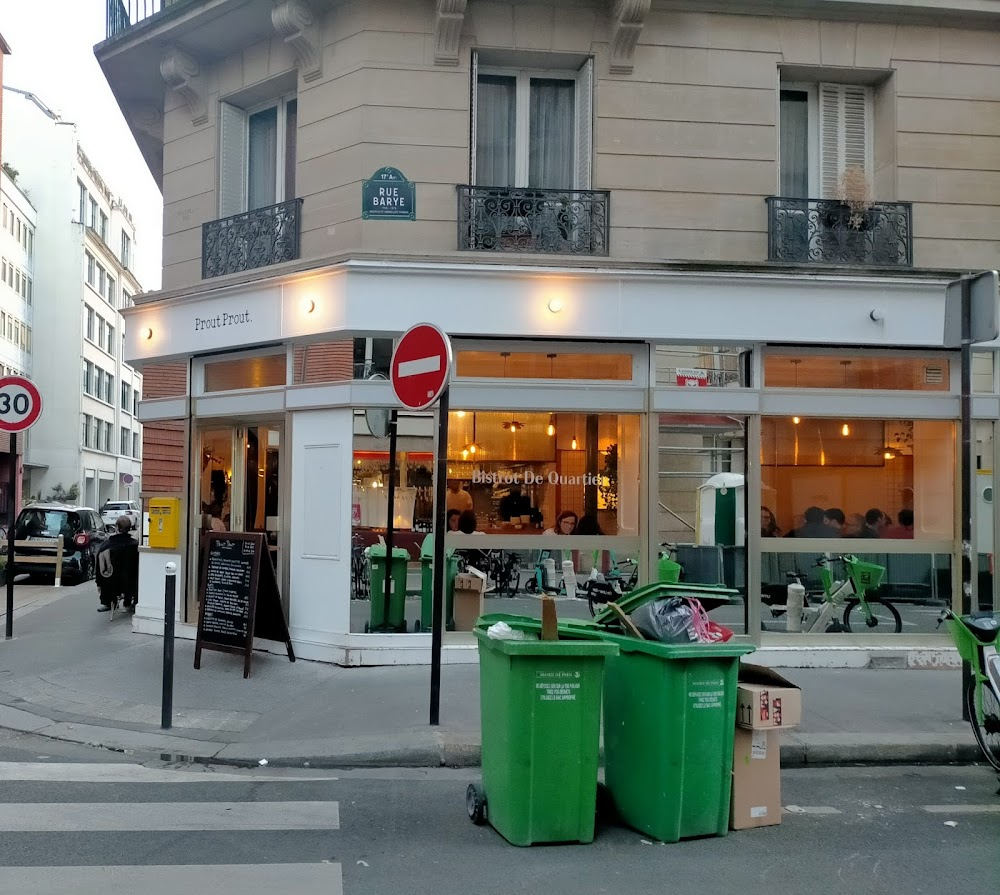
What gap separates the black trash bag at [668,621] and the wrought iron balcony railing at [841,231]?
19.6 ft

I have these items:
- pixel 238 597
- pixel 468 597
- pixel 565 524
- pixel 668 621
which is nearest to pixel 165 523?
pixel 238 597

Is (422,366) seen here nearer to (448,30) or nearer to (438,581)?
(438,581)

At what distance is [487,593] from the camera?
987 centimetres

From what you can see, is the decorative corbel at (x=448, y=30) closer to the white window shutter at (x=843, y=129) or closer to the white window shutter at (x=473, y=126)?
the white window shutter at (x=473, y=126)

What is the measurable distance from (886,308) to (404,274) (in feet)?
15.9

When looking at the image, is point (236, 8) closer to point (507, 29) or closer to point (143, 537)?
point (507, 29)

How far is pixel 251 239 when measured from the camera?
35.2ft

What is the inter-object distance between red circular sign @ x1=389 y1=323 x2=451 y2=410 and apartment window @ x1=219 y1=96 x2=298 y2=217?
13.8 ft

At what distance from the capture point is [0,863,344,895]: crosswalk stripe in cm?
446

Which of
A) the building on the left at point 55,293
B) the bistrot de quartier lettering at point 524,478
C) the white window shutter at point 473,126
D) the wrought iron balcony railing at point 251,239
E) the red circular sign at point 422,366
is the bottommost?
the bistrot de quartier lettering at point 524,478

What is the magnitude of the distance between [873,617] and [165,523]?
774cm

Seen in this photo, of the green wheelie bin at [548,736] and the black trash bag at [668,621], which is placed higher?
the black trash bag at [668,621]

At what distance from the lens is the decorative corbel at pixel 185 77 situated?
36.3 ft

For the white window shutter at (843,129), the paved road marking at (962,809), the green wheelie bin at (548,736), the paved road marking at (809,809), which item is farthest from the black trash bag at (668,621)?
the white window shutter at (843,129)
